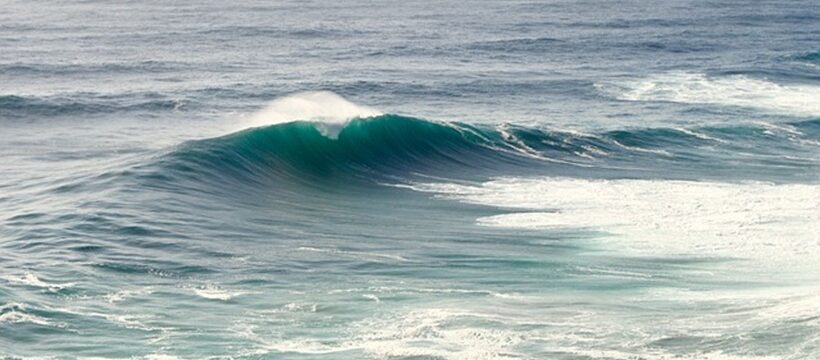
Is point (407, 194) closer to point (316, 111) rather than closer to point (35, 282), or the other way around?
point (316, 111)

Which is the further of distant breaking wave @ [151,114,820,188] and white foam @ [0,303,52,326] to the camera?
distant breaking wave @ [151,114,820,188]

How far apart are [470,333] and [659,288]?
528 centimetres

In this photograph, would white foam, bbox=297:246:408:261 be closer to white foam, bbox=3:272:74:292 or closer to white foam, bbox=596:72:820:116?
white foam, bbox=3:272:74:292

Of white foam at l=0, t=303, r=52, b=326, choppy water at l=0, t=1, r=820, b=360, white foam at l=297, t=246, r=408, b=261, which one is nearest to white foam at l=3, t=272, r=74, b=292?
choppy water at l=0, t=1, r=820, b=360

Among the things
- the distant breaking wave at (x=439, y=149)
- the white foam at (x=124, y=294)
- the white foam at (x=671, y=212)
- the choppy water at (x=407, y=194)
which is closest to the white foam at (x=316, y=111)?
the choppy water at (x=407, y=194)

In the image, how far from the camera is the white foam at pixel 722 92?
53.6m

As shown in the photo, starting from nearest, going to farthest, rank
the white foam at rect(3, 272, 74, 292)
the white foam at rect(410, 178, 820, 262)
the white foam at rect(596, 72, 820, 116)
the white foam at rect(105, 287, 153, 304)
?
1. the white foam at rect(105, 287, 153, 304)
2. the white foam at rect(3, 272, 74, 292)
3. the white foam at rect(410, 178, 820, 262)
4. the white foam at rect(596, 72, 820, 116)

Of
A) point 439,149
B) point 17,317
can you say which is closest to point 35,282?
point 17,317

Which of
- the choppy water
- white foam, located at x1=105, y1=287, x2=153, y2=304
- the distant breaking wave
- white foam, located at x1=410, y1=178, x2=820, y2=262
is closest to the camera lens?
the choppy water

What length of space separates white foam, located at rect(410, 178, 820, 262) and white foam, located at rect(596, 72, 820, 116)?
15049 millimetres

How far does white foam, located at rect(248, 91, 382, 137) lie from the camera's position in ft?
150

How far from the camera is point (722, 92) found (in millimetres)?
56438

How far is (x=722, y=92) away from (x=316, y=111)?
17395 millimetres

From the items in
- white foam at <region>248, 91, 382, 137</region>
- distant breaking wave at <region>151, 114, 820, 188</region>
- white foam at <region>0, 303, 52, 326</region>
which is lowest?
white foam at <region>0, 303, 52, 326</region>
